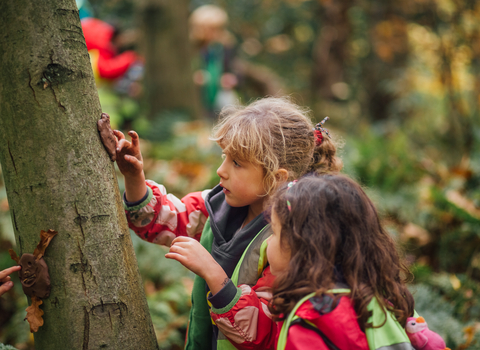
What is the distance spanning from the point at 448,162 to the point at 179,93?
13.1ft

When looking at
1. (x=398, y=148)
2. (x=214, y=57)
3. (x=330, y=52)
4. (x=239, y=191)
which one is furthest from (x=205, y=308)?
(x=330, y=52)

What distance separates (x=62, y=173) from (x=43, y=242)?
247mm

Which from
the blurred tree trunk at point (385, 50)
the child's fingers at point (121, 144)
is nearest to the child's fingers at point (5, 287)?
the child's fingers at point (121, 144)

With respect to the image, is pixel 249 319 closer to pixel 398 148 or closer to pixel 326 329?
pixel 326 329

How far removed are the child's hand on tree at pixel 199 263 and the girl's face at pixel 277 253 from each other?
197mm

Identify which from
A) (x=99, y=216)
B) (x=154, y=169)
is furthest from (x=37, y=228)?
(x=154, y=169)

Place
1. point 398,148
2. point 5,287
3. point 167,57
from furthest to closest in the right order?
point 167,57
point 398,148
point 5,287

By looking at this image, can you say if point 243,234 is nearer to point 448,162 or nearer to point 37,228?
point 37,228

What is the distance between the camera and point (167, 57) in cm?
633

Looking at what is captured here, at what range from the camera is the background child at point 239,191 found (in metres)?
1.70

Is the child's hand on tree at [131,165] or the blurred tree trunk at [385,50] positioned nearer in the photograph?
the child's hand on tree at [131,165]

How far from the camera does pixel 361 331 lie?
1326mm

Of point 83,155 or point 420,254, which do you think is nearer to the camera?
point 83,155

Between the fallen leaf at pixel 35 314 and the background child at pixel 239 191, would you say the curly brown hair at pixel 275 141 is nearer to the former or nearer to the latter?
the background child at pixel 239 191
